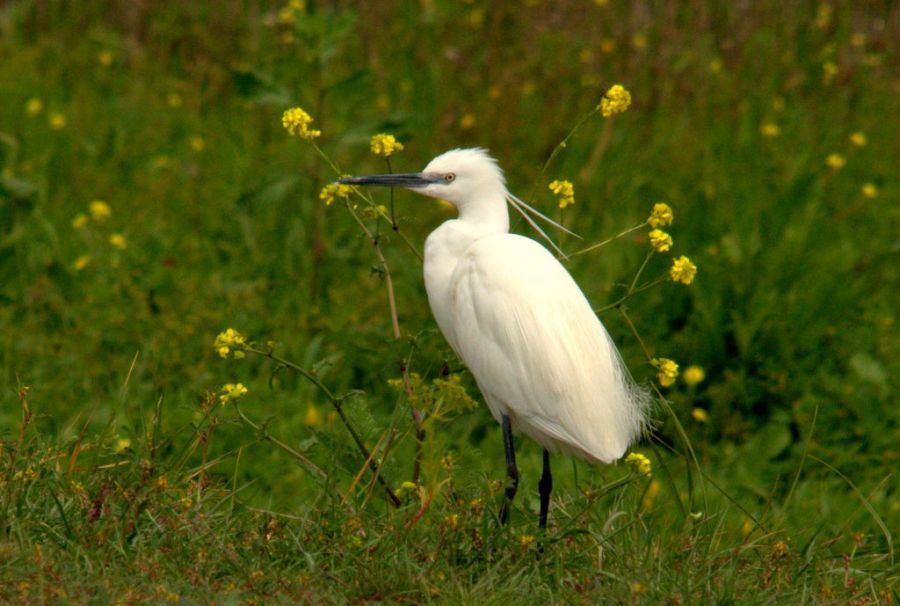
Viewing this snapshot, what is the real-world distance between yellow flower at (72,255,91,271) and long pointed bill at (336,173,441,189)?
2083mm

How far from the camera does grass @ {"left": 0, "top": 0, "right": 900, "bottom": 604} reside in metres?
3.04

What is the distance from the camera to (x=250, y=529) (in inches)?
124

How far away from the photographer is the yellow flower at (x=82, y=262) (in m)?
5.21

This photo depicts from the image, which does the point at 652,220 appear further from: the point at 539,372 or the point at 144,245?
the point at 144,245

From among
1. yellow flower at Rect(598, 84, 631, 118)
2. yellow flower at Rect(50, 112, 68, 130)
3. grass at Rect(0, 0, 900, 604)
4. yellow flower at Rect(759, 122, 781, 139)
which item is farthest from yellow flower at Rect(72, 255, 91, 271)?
yellow flower at Rect(759, 122, 781, 139)

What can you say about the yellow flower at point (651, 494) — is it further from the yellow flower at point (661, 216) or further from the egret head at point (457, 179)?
the egret head at point (457, 179)

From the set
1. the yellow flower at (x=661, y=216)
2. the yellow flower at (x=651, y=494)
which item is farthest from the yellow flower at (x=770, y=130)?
the yellow flower at (x=661, y=216)

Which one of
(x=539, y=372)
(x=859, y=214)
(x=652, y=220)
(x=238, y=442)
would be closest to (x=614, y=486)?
(x=539, y=372)

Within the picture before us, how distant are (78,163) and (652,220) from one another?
3.76 m

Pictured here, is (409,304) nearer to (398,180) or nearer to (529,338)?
(398,180)

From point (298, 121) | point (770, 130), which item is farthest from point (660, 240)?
point (770, 130)

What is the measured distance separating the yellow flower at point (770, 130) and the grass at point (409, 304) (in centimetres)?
3

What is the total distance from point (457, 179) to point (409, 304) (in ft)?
5.90

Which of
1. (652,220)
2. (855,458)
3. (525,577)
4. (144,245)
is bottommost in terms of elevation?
(855,458)
